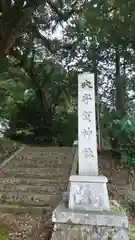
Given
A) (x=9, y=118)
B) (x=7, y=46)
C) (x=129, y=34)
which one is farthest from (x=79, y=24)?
(x=9, y=118)

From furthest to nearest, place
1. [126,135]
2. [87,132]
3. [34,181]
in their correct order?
[126,135]
[34,181]
[87,132]

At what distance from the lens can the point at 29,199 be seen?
5.38 meters

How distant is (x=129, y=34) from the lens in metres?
7.07

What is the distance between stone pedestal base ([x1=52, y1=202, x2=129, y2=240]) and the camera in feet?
12.0

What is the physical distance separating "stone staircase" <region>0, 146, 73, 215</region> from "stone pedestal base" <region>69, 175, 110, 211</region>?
47.9 inches

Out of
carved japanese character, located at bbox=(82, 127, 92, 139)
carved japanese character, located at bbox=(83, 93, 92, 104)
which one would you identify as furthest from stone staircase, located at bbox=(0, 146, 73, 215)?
carved japanese character, located at bbox=(83, 93, 92, 104)

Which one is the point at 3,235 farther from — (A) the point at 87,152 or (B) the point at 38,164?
(B) the point at 38,164

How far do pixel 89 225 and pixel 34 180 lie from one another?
9.09ft

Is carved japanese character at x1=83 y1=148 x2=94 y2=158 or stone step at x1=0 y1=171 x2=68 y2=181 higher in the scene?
carved japanese character at x1=83 y1=148 x2=94 y2=158

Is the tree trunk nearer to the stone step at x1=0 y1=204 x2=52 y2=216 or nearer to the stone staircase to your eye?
the stone staircase

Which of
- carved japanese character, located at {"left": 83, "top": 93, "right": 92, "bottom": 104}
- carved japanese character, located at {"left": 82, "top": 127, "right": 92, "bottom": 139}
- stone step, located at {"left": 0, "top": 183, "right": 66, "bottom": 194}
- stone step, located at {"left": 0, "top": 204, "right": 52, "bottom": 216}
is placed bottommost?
stone step, located at {"left": 0, "top": 204, "right": 52, "bottom": 216}

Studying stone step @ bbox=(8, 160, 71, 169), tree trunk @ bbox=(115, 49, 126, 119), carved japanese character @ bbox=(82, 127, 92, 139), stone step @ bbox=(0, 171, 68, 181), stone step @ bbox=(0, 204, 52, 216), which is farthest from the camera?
tree trunk @ bbox=(115, 49, 126, 119)

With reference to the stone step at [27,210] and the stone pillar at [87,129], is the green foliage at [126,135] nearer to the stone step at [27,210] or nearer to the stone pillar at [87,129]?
the stone step at [27,210]

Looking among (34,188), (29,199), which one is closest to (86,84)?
(29,199)
